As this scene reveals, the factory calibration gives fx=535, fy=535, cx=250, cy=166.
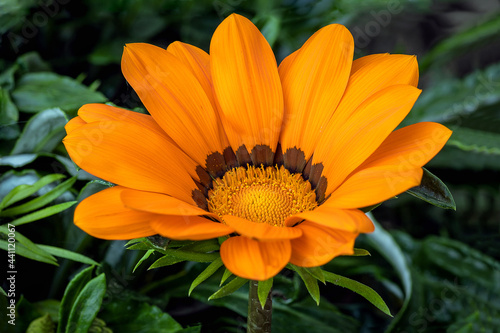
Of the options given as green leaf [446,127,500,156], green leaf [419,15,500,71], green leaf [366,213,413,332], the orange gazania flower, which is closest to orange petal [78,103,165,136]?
the orange gazania flower

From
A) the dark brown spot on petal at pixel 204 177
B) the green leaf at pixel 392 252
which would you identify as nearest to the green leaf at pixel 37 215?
the dark brown spot on petal at pixel 204 177

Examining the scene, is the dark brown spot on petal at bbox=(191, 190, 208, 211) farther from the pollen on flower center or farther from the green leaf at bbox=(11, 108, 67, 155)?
the green leaf at bbox=(11, 108, 67, 155)

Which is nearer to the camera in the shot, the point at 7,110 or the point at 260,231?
the point at 260,231

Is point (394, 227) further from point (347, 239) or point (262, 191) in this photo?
point (347, 239)

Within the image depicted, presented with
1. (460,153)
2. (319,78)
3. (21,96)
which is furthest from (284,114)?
(460,153)

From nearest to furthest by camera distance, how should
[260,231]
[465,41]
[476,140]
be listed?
[260,231]
[476,140]
[465,41]

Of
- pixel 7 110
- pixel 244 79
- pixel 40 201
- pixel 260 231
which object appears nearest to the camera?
pixel 260 231

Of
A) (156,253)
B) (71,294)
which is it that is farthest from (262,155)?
(71,294)

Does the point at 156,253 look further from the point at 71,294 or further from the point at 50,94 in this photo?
the point at 50,94
